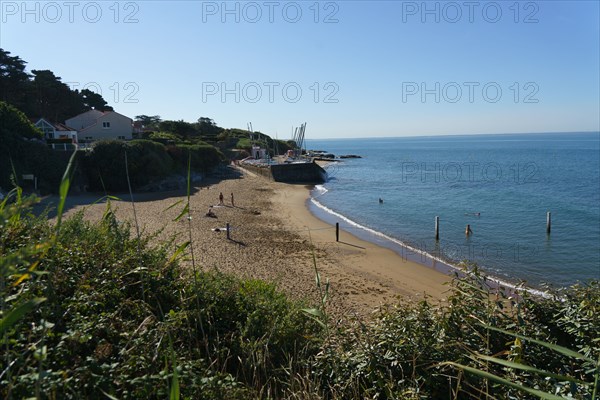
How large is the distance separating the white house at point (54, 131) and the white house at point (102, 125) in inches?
82.1

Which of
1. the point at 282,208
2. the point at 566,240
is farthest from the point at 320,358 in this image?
the point at 282,208

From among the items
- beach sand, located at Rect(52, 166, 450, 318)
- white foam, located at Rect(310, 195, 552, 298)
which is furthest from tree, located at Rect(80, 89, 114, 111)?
white foam, located at Rect(310, 195, 552, 298)

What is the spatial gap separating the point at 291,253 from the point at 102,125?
34990 mm

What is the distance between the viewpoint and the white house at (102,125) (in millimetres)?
43688

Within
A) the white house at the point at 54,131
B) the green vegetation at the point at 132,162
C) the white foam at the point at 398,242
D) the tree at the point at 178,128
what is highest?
the tree at the point at 178,128

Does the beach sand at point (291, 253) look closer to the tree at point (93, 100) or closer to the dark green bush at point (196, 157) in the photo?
the dark green bush at point (196, 157)

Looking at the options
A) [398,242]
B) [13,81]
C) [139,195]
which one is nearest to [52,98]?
[13,81]

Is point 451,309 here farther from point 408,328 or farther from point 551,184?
point 551,184

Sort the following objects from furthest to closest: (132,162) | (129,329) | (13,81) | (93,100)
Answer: (93,100) → (13,81) → (132,162) → (129,329)

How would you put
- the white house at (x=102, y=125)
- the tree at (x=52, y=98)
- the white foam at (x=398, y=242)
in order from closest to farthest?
the white foam at (x=398, y=242) → the white house at (x=102, y=125) → the tree at (x=52, y=98)

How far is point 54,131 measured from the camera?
127 ft

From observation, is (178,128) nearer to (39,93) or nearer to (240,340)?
(39,93)

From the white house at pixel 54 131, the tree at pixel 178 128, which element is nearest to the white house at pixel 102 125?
the white house at pixel 54 131

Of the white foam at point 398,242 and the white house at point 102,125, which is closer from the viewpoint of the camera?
the white foam at point 398,242
